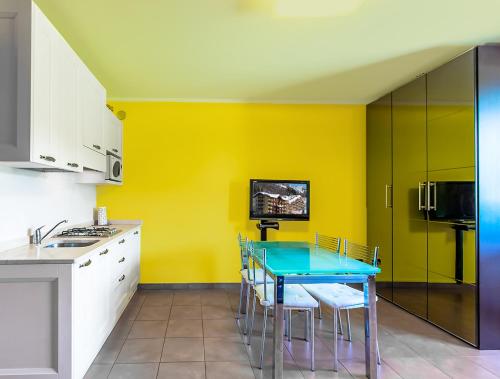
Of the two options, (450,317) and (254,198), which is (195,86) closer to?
(254,198)

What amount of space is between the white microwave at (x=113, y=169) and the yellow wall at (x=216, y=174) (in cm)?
47

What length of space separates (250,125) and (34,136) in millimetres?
3158

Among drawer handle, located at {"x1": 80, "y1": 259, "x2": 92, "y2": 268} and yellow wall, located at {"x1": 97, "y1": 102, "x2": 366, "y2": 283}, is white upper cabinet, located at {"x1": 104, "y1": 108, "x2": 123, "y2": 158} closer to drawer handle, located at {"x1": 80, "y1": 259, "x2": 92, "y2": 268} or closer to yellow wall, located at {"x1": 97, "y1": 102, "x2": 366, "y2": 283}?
yellow wall, located at {"x1": 97, "y1": 102, "x2": 366, "y2": 283}

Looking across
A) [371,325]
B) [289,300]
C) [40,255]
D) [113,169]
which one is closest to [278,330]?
[289,300]

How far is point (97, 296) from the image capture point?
2.66 meters

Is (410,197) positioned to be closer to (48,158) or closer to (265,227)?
(265,227)

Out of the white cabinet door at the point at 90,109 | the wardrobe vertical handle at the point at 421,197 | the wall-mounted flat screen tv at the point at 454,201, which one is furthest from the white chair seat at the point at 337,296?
the white cabinet door at the point at 90,109

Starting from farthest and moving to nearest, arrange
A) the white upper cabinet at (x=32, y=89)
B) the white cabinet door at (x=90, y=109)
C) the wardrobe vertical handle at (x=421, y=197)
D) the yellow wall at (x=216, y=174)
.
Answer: the yellow wall at (x=216, y=174), the wardrobe vertical handle at (x=421, y=197), the white cabinet door at (x=90, y=109), the white upper cabinet at (x=32, y=89)

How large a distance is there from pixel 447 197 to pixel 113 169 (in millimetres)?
3445

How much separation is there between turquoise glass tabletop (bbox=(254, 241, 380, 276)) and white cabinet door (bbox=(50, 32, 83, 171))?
1.65 metres

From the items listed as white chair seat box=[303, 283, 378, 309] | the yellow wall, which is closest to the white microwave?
the yellow wall

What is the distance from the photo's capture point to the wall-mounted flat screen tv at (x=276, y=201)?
4637 mm

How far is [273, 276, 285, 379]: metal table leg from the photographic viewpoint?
235cm

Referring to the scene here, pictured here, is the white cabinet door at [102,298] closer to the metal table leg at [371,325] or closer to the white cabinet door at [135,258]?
the white cabinet door at [135,258]
